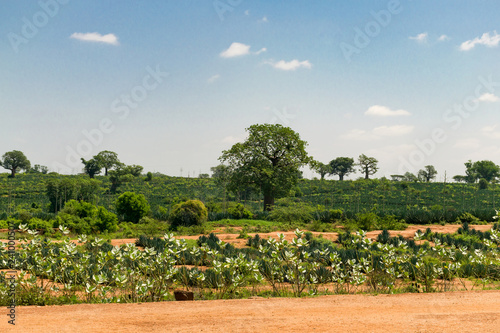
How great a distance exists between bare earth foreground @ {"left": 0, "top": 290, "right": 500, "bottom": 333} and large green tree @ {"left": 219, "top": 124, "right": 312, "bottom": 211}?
71.5 feet

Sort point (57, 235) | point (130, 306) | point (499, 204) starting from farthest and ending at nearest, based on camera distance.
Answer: point (499, 204)
point (57, 235)
point (130, 306)

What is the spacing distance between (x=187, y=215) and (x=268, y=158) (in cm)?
1021

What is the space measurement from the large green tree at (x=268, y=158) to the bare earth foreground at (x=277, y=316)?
21.8 meters

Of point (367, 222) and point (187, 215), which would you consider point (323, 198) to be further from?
point (187, 215)

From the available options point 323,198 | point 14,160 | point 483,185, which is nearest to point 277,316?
point 323,198

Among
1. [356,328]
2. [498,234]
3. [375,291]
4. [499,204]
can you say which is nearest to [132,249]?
[356,328]

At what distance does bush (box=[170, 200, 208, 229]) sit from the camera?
2027cm

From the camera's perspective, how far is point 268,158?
1140 inches

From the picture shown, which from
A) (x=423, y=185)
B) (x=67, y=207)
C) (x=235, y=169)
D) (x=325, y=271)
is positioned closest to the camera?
(x=325, y=271)

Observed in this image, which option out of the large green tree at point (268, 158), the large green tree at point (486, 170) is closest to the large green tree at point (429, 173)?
the large green tree at point (486, 170)

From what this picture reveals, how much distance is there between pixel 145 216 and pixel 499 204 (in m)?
32.0

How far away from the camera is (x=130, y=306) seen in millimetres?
5828

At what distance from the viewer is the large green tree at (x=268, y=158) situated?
92.6 feet

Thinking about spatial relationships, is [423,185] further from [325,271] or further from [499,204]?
[325,271]
